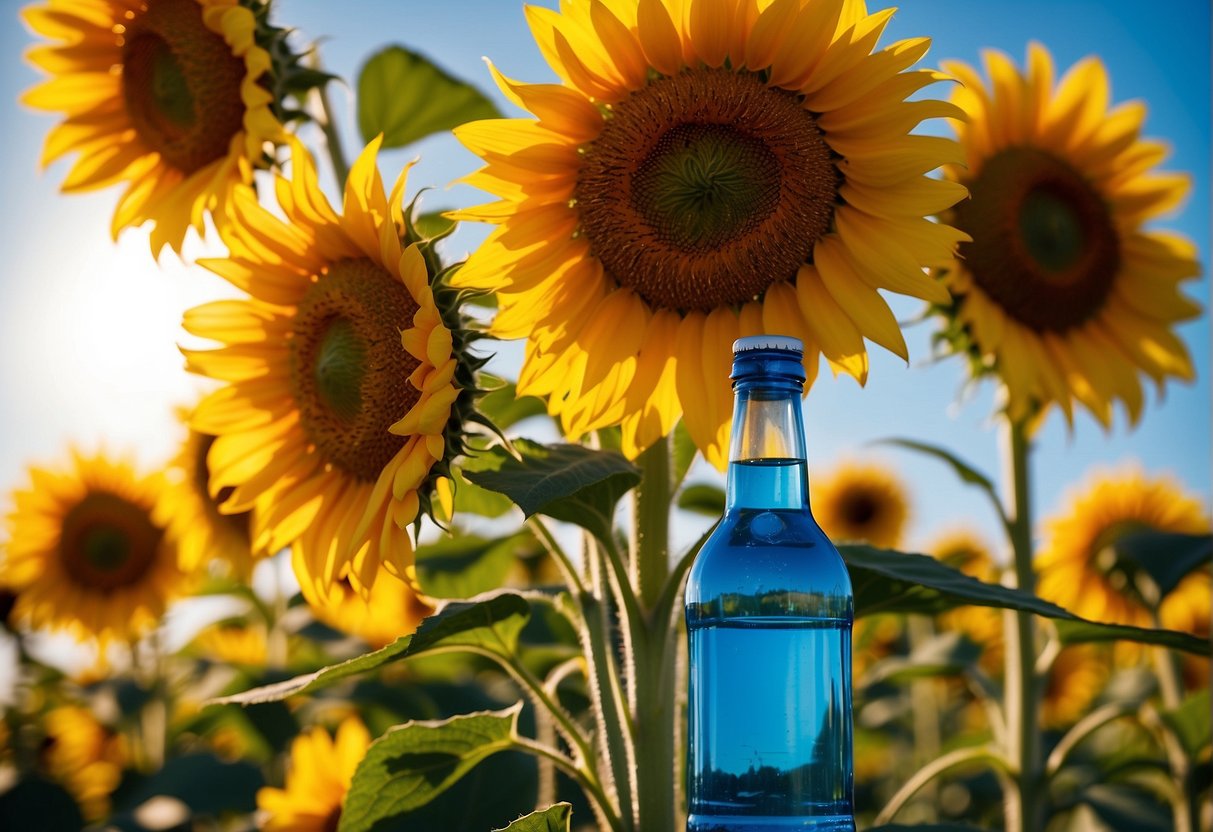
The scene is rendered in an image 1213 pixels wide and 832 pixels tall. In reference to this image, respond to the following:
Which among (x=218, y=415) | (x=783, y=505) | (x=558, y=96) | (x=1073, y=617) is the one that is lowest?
(x=1073, y=617)

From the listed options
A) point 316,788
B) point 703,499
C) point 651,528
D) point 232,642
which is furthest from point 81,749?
point 651,528

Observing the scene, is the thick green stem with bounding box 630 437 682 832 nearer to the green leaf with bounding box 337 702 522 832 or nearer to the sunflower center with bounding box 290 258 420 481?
the green leaf with bounding box 337 702 522 832

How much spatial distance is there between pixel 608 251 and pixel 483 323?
0.24 meters

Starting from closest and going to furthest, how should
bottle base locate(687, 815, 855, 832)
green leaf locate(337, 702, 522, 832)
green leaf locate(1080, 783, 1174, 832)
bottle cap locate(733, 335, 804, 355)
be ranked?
bottle base locate(687, 815, 855, 832) < bottle cap locate(733, 335, 804, 355) < green leaf locate(337, 702, 522, 832) < green leaf locate(1080, 783, 1174, 832)

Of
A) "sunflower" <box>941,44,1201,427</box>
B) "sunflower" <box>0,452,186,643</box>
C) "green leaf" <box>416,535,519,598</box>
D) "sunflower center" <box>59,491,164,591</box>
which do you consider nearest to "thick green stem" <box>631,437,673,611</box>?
"green leaf" <box>416,535,519,598</box>

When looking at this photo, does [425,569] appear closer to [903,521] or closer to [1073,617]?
[1073,617]

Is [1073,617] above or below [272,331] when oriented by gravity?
below

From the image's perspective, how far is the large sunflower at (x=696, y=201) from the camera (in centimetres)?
180

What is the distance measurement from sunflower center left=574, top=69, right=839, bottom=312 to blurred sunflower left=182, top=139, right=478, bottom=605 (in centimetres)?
33

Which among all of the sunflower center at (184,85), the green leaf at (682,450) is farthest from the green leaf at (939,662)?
the sunflower center at (184,85)

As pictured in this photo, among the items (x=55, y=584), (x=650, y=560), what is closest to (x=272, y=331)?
(x=650, y=560)

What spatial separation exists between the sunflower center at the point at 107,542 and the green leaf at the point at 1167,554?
3.60 m

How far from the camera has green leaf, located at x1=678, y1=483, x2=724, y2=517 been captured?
9.53ft

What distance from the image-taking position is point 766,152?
75.2 inches
